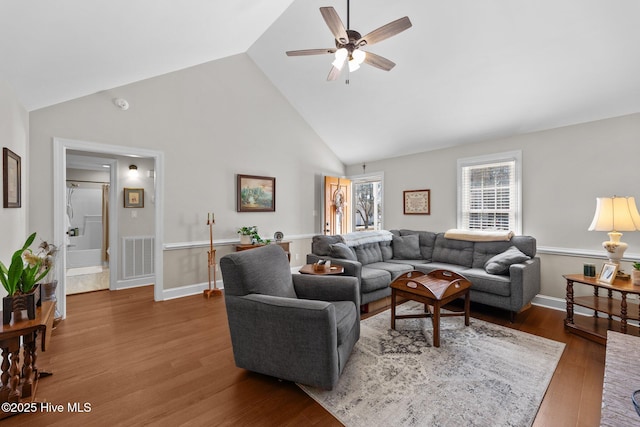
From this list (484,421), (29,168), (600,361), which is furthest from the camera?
(29,168)

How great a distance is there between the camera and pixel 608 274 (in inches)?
110

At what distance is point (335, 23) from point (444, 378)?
9.16 feet

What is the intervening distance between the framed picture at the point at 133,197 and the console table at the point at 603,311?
6.11 m

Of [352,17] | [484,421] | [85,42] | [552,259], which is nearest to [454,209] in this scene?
[552,259]

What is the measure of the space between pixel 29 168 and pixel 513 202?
607cm

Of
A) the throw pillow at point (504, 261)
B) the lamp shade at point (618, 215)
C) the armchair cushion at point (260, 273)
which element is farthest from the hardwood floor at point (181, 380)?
the lamp shade at point (618, 215)

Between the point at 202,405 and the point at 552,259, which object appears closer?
Result: the point at 202,405

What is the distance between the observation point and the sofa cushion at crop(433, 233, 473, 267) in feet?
13.4

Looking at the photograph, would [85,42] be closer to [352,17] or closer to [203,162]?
[203,162]

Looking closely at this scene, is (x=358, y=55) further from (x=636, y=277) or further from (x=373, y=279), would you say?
(x=636, y=277)

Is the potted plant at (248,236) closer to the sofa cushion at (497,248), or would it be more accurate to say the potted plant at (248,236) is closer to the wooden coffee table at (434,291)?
the wooden coffee table at (434,291)

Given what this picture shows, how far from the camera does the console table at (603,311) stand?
2.60 metres

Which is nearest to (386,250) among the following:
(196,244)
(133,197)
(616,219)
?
(616,219)

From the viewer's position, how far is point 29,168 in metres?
3.00
